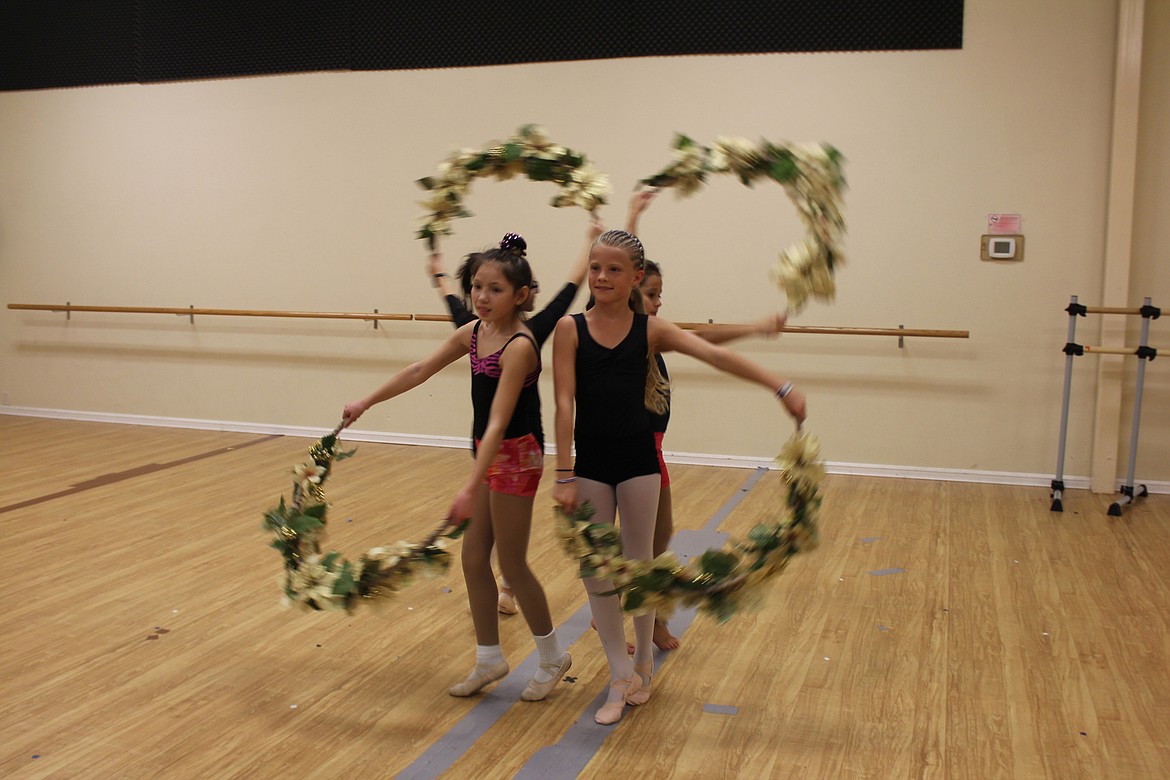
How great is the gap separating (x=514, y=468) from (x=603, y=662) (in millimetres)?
974

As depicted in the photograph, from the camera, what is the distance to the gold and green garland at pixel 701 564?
115 inches

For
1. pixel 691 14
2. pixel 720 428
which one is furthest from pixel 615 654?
pixel 691 14

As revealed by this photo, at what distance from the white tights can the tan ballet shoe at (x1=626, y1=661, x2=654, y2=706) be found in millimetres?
86

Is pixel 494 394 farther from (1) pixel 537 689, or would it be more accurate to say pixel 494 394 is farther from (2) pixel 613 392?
(1) pixel 537 689

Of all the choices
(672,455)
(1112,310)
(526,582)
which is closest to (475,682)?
(526,582)

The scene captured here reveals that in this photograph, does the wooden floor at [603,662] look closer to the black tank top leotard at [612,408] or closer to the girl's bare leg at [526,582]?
the girl's bare leg at [526,582]

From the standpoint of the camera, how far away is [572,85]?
24.4 ft

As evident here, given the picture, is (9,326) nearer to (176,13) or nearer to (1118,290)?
(176,13)

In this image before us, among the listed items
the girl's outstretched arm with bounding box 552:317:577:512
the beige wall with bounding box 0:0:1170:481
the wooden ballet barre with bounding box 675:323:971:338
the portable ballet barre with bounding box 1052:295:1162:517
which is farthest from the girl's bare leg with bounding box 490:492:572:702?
the beige wall with bounding box 0:0:1170:481

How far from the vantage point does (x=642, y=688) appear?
335 centimetres

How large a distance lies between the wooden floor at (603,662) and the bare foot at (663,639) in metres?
0.09

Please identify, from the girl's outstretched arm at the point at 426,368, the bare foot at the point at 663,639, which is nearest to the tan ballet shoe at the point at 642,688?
the bare foot at the point at 663,639

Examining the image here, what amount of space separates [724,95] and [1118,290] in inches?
115

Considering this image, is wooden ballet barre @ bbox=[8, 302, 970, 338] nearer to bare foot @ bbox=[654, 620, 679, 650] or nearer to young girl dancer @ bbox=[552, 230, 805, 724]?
bare foot @ bbox=[654, 620, 679, 650]
